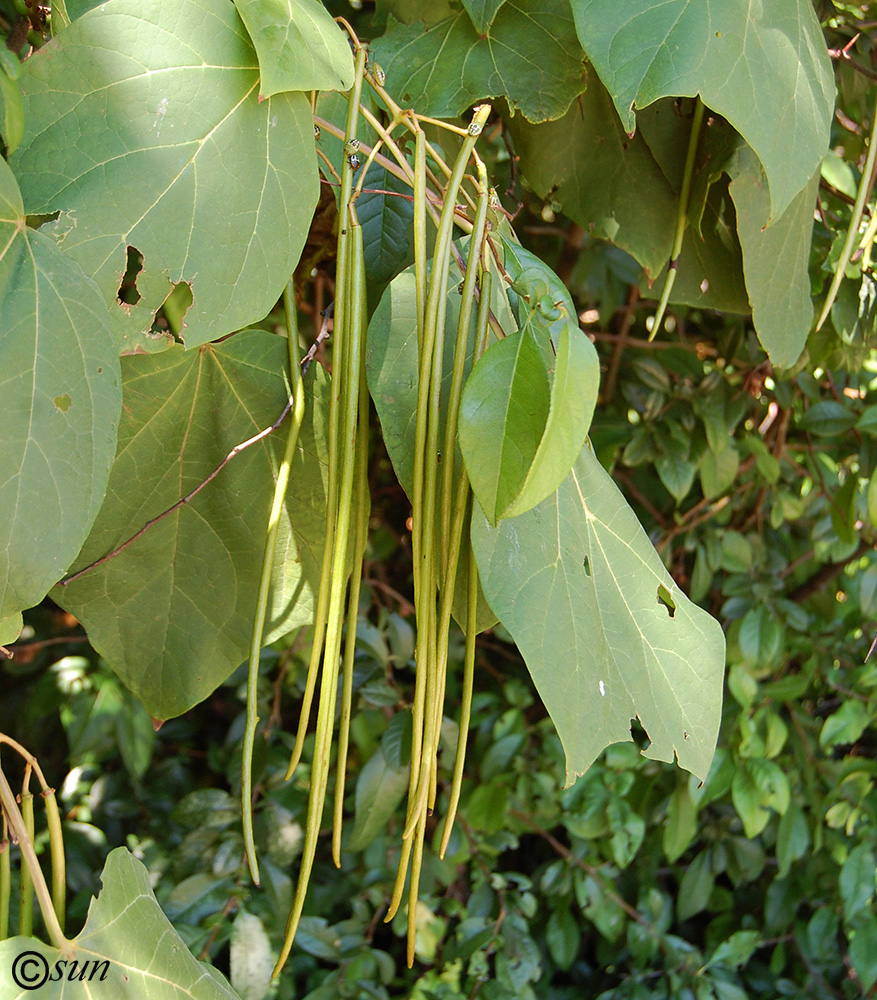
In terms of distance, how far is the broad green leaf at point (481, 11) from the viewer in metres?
0.49

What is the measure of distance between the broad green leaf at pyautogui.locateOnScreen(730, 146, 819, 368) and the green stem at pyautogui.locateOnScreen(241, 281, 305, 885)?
285 mm

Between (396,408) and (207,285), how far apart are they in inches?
3.7

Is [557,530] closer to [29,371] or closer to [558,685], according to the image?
[558,685]

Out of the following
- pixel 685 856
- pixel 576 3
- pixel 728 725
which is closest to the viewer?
pixel 576 3

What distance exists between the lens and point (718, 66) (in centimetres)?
40

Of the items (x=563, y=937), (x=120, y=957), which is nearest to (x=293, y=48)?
(x=120, y=957)

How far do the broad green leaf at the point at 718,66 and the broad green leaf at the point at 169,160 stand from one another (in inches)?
5.8

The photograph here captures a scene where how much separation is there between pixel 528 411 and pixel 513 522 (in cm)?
6

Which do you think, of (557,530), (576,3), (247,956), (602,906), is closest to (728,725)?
(602,906)

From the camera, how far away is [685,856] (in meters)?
1.21

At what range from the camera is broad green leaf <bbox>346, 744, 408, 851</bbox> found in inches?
33.3

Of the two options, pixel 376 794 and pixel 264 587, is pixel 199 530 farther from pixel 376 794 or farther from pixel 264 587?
pixel 376 794

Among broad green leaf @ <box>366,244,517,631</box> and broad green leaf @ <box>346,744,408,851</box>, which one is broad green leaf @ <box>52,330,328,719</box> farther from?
broad green leaf @ <box>346,744,408,851</box>

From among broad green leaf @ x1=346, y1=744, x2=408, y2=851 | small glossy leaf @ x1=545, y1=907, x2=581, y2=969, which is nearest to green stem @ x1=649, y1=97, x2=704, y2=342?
broad green leaf @ x1=346, y1=744, x2=408, y2=851
